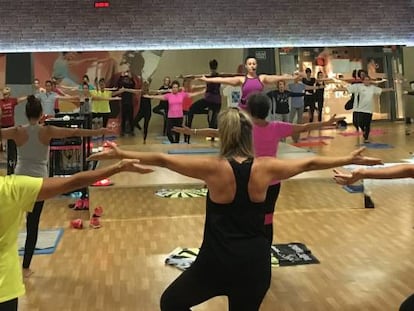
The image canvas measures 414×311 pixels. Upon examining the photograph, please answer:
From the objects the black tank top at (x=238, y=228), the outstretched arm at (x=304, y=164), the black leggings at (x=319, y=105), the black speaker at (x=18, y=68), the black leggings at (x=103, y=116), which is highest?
the black speaker at (x=18, y=68)

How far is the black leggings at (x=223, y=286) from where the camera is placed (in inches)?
83.4

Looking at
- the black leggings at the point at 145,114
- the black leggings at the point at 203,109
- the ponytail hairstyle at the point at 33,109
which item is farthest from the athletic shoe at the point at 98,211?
the black leggings at the point at 145,114

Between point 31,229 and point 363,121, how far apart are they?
7.42 m

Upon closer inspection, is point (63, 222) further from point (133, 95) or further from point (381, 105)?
point (381, 105)

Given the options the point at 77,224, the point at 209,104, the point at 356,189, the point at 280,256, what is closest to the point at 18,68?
the point at 209,104

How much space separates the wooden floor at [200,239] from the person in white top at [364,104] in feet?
9.07

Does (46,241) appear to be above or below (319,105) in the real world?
below

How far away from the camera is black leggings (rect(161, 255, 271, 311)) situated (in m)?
2.12

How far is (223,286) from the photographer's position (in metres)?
2.15

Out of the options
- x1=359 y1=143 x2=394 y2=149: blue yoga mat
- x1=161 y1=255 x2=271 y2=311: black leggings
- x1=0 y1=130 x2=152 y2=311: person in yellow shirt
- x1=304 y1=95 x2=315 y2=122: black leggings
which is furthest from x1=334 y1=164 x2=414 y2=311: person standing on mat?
x1=359 y1=143 x2=394 y2=149: blue yoga mat

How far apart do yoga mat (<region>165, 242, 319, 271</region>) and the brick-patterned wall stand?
7.25m

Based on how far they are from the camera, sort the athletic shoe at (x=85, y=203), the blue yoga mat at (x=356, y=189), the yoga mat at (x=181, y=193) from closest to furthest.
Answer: the athletic shoe at (x=85, y=203) → the blue yoga mat at (x=356, y=189) → the yoga mat at (x=181, y=193)

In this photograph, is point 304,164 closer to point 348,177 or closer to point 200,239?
point 348,177

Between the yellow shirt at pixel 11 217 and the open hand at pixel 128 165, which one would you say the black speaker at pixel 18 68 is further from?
the yellow shirt at pixel 11 217
